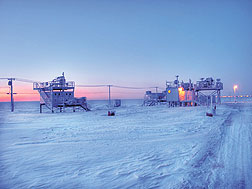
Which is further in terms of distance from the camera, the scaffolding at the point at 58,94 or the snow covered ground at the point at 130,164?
the scaffolding at the point at 58,94

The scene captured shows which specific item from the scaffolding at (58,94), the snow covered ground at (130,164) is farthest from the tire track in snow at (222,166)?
the scaffolding at (58,94)

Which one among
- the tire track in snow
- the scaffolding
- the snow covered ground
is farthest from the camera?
the scaffolding

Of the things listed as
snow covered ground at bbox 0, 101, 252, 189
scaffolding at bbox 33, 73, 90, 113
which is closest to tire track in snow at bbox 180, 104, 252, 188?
snow covered ground at bbox 0, 101, 252, 189

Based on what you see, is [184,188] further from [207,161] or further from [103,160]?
[103,160]

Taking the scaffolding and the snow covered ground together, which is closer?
the snow covered ground

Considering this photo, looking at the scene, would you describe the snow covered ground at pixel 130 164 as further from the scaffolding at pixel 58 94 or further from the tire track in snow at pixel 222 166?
the scaffolding at pixel 58 94

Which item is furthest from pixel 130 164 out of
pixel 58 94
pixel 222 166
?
pixel 58 94

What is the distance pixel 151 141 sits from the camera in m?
7.35

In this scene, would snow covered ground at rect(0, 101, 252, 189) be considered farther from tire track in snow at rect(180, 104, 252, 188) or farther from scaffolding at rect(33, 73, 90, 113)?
scaffolding at rect(33, 73, 90, 113)

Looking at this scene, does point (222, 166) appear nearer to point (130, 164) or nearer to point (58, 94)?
point (130, 164)

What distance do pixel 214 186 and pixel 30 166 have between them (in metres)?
4.76

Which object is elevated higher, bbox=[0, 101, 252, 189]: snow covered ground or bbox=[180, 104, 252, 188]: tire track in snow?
bbox=[180, 104, 252, 188]: tire track in snow

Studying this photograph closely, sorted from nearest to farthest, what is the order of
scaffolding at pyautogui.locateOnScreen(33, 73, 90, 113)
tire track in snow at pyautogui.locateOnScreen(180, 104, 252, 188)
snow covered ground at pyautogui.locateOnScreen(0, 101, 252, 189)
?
1. tire track in snow at pyautogui.locateOnScreen(180, 104, 252, 188)
2. snow covered ground at pyautogui.locateOnScreen(0, 101, 252, 189)
3. scaffolding at pyautogui.locateOnScreen(33, 73, 90, 113)

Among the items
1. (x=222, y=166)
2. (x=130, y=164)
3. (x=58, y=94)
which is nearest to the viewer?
(x=222, y=166)
